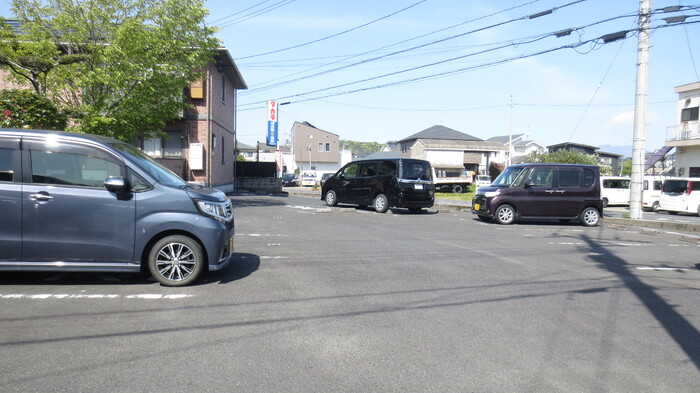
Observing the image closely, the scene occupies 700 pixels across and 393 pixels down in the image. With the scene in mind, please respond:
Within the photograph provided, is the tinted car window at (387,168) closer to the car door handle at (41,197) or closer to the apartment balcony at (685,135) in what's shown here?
the car door handle at (41,197)

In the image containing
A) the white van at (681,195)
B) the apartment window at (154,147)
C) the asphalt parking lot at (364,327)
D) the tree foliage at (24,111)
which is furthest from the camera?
the apartment window at (154,147)

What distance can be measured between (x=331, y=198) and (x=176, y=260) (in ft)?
39.0

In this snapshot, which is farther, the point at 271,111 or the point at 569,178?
the point at 271,111

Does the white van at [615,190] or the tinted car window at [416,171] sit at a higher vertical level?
the tinted car window at [416,171]

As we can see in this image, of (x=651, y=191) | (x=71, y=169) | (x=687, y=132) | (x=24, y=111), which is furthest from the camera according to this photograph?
(x=687, y=132)

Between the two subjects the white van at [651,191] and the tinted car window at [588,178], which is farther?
the white van at [651,191]

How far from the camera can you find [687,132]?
93.1 feet

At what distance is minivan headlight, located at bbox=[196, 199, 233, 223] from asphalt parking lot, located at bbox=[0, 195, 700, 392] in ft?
2.61

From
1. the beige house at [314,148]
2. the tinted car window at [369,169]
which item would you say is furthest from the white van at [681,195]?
the beige house at [314,148]

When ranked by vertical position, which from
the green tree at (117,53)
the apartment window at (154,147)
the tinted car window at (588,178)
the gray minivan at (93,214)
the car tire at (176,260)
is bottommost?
the car tire at (176,260)

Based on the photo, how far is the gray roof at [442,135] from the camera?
6538 centimetres

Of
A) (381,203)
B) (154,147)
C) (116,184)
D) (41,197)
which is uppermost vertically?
(154,147)

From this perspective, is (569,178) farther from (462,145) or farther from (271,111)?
(462,145)

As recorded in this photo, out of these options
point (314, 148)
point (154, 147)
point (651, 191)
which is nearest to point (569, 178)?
point (651, 191)
